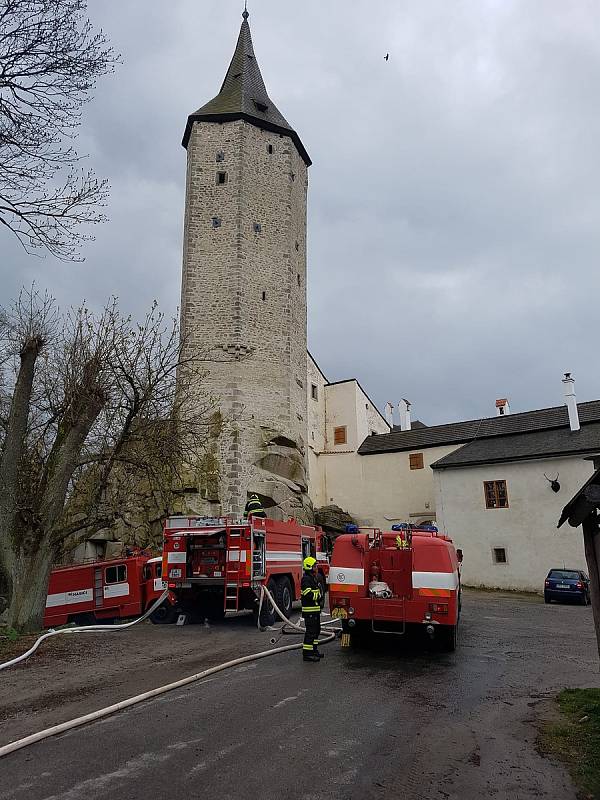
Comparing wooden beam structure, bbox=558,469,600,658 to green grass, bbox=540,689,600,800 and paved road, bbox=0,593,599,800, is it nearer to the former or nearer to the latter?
green grass, bbox=540,689,600,800

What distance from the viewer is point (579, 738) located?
19.0ft

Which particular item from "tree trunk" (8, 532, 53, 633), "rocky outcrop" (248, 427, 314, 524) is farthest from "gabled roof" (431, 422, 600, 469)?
"tree trunk" (8, 532, 53, 633)

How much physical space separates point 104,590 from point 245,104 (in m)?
26.6

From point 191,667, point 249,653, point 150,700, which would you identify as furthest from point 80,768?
point 249,653

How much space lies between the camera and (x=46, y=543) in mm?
13336

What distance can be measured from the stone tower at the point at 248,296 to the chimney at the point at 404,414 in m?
10.4

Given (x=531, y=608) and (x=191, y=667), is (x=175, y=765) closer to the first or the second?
(x=191, y=667)

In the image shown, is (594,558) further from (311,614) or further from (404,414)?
(404,414)

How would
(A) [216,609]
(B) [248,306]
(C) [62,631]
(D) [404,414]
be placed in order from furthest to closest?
(D) [404,414]
(B) [248,306]
(A) [216,609]
(C) [62,631]

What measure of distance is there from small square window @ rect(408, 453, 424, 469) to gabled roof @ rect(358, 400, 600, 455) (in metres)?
0.39

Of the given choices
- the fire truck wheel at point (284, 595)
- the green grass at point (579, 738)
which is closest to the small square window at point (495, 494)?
the fire truck wheel at point (284, 595)

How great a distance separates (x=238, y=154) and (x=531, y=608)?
973 inches

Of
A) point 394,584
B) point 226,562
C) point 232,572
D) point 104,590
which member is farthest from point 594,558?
point 104,590

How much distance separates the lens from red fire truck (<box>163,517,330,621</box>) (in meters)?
13.1
